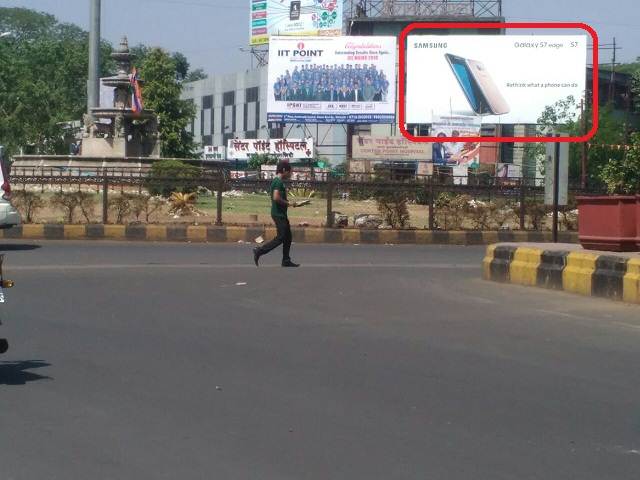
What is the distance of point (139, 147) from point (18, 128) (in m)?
21.8

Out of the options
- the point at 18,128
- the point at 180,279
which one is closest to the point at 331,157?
the point at 18,128

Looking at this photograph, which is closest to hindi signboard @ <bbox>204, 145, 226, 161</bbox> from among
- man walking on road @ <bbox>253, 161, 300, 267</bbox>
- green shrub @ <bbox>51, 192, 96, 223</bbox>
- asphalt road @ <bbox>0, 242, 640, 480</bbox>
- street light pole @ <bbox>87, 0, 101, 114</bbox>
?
street light pole @ <bbox>87, 0, 101, 114</bbox>

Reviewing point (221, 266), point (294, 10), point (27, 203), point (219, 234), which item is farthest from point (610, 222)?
point (294, 10)

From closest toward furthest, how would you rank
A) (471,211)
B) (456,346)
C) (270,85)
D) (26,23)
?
(456,346) < (471,211) < (270,85) < (26,23)

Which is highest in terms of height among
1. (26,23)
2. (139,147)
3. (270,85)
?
(26,23)

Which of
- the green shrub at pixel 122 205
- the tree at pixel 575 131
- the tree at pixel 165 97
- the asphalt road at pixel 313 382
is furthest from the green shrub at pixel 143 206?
the tree at pixel 165 97

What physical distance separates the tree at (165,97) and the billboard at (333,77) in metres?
16.1

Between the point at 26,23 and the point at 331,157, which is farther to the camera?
the point at 26,23

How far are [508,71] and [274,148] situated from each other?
1867 centimetres

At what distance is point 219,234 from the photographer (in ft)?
77.0

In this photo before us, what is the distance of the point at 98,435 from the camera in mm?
6055

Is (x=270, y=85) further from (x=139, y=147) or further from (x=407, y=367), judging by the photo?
(x=407, y=367)

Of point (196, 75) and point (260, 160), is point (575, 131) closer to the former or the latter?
point (260, 160)

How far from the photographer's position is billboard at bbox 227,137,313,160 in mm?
63719
